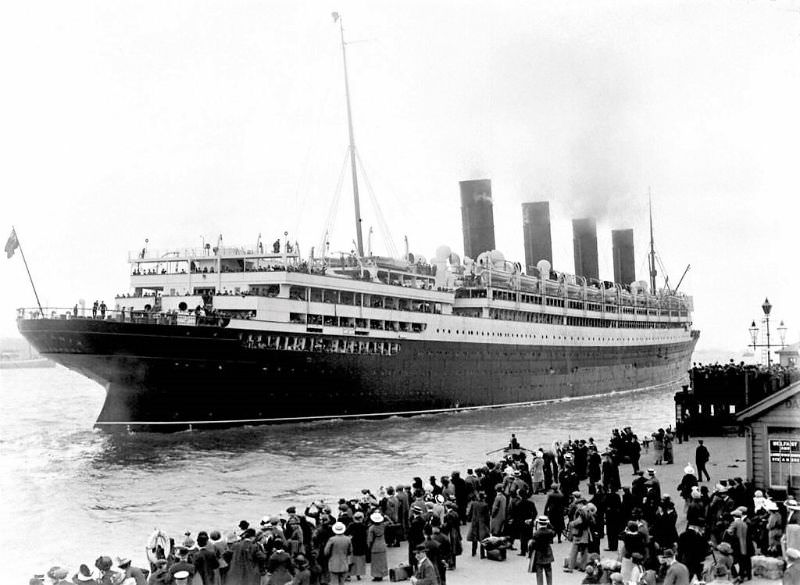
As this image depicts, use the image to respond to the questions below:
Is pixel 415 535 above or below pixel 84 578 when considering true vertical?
below

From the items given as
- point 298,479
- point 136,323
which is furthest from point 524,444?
point 136,323

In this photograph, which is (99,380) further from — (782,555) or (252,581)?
(782,555)

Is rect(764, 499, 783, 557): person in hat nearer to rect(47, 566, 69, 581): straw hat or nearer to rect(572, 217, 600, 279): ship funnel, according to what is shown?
rect(47, 566, 69, 581): straw hat

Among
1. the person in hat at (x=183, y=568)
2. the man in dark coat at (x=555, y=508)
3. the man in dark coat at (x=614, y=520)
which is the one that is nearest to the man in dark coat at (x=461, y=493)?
the man in dark coat at (x=555, y=508)

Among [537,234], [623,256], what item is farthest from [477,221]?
[623,256]

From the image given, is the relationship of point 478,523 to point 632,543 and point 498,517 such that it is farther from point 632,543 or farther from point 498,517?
point 632,543

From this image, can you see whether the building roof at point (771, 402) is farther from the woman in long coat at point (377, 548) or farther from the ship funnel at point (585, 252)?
the ship funnel at point (585, 252)

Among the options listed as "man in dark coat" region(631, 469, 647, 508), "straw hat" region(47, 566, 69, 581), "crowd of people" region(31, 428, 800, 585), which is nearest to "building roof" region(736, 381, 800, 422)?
"crowd of people" region(31, 428, 800, 585)
